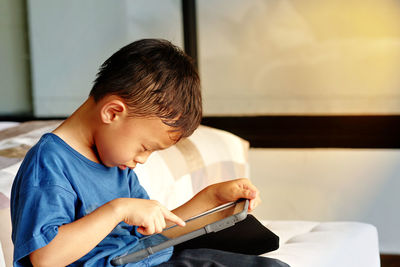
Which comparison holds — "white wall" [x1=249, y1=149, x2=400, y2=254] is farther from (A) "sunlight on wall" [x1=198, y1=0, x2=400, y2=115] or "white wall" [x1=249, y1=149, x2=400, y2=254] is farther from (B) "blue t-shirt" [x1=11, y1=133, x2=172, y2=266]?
(B) "blue t-shirt" [x1=11, y1=133, x2=172, y2=266]

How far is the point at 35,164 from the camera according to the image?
1.02m

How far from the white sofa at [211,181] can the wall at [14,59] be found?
3.61 feet

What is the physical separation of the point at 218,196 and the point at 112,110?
346 millimetres

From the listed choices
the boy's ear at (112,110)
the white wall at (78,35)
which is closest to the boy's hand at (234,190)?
the boy's ear at (112,110)

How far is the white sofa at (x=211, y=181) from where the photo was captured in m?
1.40

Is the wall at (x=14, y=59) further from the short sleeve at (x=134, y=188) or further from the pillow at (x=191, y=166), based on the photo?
the short sleeve at (x=134, y=188)

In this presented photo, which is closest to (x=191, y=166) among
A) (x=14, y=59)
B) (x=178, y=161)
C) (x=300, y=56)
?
(x=178, y=161)

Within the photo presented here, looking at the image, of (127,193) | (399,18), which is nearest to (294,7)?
(399,18)

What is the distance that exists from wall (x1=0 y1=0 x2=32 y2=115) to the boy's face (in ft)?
6.81

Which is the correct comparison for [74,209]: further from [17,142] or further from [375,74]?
[375,74]

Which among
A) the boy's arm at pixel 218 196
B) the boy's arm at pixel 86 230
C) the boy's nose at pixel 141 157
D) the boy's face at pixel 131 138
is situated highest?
the boy's face at pixel 131 138

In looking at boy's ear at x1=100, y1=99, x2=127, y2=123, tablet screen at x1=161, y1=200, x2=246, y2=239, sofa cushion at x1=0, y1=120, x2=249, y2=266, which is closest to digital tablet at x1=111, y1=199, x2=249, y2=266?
tablet screen at x1=161, y1=200, x2=246, y2=239

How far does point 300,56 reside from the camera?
103 inches

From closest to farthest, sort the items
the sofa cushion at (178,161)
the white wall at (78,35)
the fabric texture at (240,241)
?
1. the fabric texture at (240,241)
2. the sofa cushion at (178,161)
3. the white wall at (78,35)
